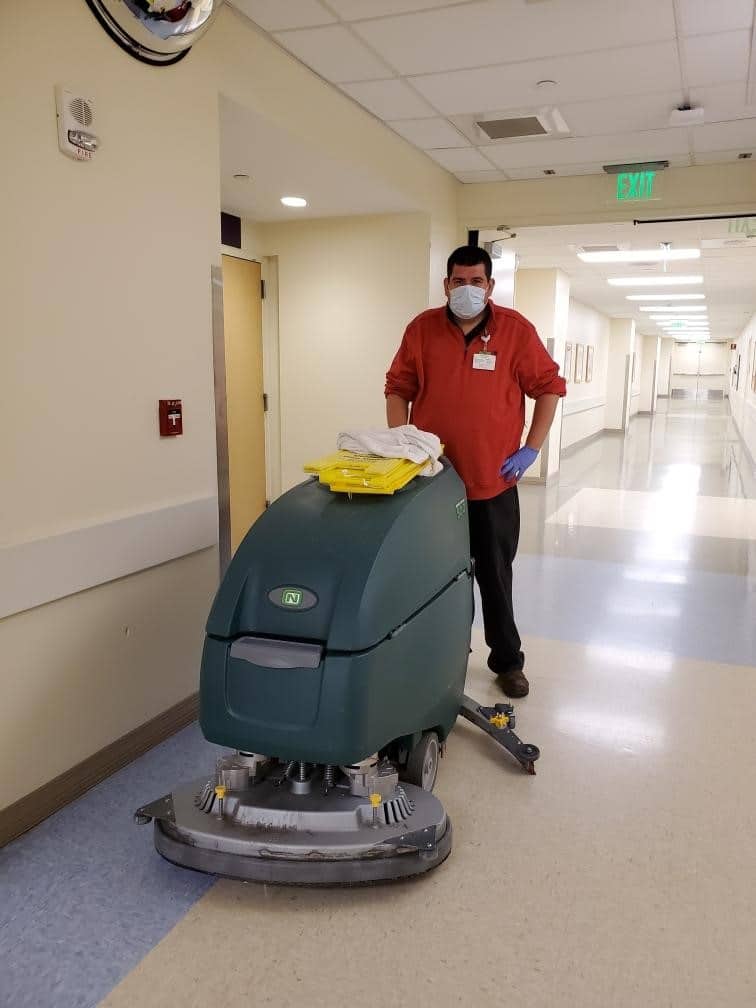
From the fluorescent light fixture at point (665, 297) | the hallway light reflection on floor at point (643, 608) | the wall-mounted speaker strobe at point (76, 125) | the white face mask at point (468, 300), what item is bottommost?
the hallway light reflection on floor at point (643, 608)

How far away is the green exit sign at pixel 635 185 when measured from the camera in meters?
4.30

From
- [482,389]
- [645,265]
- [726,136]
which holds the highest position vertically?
[726,136]

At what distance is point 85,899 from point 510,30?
300 cm

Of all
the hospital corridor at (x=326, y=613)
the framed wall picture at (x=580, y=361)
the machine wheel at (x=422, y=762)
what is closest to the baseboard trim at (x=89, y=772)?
the hospital corridor at (x=326, y=613)

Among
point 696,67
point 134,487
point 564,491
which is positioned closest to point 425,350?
point 134,487

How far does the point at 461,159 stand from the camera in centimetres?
423

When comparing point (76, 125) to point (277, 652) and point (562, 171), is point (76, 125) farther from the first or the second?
point (562, 171)

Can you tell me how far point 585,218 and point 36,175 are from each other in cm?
358

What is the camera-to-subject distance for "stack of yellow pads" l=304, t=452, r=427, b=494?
178cm

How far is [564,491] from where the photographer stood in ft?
25.0

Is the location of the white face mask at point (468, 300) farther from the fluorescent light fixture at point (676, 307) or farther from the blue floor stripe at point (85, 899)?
the fluorescent light fixture at point (676, 307)

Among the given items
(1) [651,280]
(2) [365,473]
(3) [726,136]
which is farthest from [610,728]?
(1) [651,280]

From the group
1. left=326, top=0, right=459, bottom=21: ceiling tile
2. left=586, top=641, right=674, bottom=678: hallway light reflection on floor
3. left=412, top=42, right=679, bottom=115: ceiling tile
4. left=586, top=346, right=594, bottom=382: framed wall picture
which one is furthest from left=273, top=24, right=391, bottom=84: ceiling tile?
left=586, top=346, right=594, bottom=382: framed wall picture

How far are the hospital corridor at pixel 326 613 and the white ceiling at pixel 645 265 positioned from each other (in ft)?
4.12
